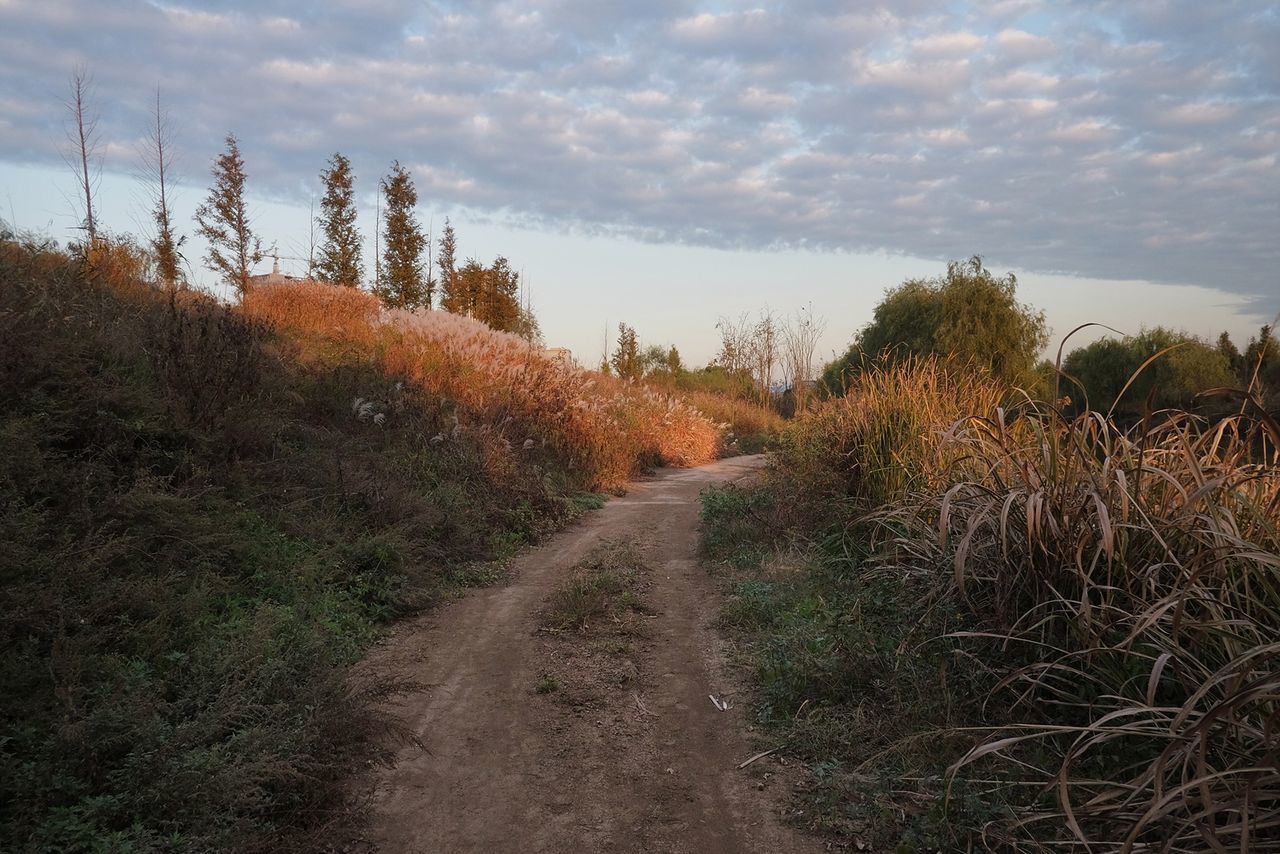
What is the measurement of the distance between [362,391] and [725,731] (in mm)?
7613

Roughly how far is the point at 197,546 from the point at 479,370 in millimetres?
7376

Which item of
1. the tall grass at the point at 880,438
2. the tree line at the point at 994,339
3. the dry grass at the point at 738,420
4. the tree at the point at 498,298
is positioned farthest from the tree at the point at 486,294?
the tall grass at the point at 880,438

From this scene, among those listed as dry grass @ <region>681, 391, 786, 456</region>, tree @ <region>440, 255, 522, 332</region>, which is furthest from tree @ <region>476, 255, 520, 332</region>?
dry grass @ <region>681, 391, 786, 456</region>

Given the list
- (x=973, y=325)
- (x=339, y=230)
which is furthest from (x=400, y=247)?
(x=973, y=325)

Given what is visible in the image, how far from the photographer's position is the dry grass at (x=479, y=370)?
1140 cm

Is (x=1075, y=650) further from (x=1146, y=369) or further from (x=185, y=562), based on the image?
(x=1146, y=369)

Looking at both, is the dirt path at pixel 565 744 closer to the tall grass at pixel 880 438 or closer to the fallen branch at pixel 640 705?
the fallen branch at pixel 640 705

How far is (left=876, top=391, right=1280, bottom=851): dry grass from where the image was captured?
7.66 feet

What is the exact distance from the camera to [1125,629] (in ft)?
10.8

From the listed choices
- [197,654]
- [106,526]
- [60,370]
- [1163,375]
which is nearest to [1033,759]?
[197,654]

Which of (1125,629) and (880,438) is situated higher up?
(880,438)

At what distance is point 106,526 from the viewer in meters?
4.21

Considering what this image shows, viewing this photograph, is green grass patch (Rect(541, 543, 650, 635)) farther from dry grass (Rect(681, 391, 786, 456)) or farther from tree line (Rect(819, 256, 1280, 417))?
dry grass (Rect(681, 391, 786, 456))

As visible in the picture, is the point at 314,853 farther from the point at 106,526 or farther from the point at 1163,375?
the point at 1163,375
